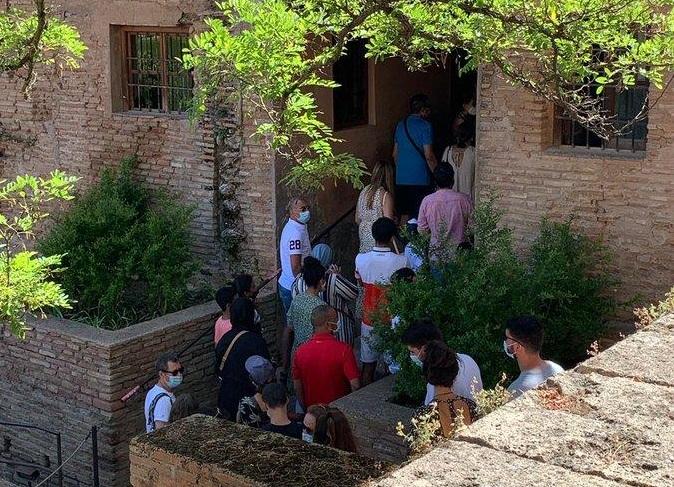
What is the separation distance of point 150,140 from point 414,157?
2.79 metres

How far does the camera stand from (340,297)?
9.19 m

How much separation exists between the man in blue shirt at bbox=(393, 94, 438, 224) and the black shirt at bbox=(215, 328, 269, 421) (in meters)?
3.65

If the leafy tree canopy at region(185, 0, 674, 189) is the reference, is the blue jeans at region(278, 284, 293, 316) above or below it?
below

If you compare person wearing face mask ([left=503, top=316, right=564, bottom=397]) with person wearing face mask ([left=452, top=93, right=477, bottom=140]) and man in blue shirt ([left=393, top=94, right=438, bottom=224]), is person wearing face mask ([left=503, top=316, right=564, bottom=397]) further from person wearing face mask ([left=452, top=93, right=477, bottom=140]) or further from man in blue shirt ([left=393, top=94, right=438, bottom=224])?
man in blue shirt ([left=393, top=94, right=438, bottom=224])

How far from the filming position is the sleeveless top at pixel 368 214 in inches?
388

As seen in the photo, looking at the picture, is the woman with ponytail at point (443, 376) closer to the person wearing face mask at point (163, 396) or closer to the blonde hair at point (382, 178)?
the person wearing face mask at point (163, 396)

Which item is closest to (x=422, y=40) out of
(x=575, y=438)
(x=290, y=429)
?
(x=290, y=429)

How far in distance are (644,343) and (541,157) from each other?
5.08 meters

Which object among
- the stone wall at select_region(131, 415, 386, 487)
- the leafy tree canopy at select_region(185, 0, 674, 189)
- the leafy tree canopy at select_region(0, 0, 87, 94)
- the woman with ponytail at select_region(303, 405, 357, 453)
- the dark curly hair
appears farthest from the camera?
the leafy tree canopy at select_region(0, 0, 87, 94)

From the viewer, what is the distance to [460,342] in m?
7.86

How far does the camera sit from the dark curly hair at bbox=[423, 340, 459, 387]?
6.02 metres

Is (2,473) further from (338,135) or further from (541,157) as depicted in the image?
(541,157)

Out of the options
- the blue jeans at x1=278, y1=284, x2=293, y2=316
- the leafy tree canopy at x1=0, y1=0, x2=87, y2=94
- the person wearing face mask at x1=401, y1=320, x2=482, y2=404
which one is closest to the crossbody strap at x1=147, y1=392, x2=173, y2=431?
the person wearing face mask at x1=401, y1=320, x2=482, y2=404

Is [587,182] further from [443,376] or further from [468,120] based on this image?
[443,376]
